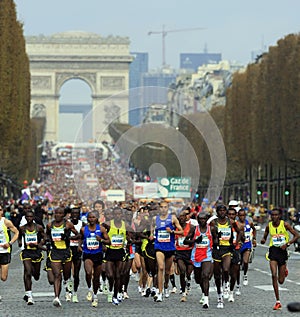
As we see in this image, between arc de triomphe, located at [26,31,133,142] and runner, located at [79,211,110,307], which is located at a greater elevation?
arc de triomphe, located at [26,31,133,142]

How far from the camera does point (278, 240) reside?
2061 cm

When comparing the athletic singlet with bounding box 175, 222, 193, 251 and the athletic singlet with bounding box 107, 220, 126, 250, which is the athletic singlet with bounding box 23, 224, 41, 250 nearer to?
the athletic singlet with bounding box 107, 220, 126, 250

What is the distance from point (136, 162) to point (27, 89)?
129ft

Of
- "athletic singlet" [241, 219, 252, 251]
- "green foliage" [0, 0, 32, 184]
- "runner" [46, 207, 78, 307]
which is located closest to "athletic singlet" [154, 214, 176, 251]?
"runner" [46, 207, 78, 307]

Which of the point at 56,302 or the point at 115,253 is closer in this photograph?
the point at 56,302

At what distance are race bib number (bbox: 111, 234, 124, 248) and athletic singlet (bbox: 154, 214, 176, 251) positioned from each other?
2.50 ft

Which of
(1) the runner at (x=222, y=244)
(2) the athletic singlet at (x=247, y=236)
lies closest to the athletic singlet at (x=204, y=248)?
(1) the runner at (x=222, y=244)

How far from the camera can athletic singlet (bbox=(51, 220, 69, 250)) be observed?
20844 millimetres

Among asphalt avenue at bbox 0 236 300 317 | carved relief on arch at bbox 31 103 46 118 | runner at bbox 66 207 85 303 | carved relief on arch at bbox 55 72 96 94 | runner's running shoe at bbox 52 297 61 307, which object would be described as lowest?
asphalt avenue at bbox 0 236 300 317

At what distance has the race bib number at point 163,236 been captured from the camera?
70.8ft

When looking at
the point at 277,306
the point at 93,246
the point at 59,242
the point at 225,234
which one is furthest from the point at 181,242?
the point at 277,306

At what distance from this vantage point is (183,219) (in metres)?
22.1

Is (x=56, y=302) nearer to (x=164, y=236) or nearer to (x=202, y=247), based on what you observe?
(x=164, y=236)

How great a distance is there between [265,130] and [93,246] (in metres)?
53.7
